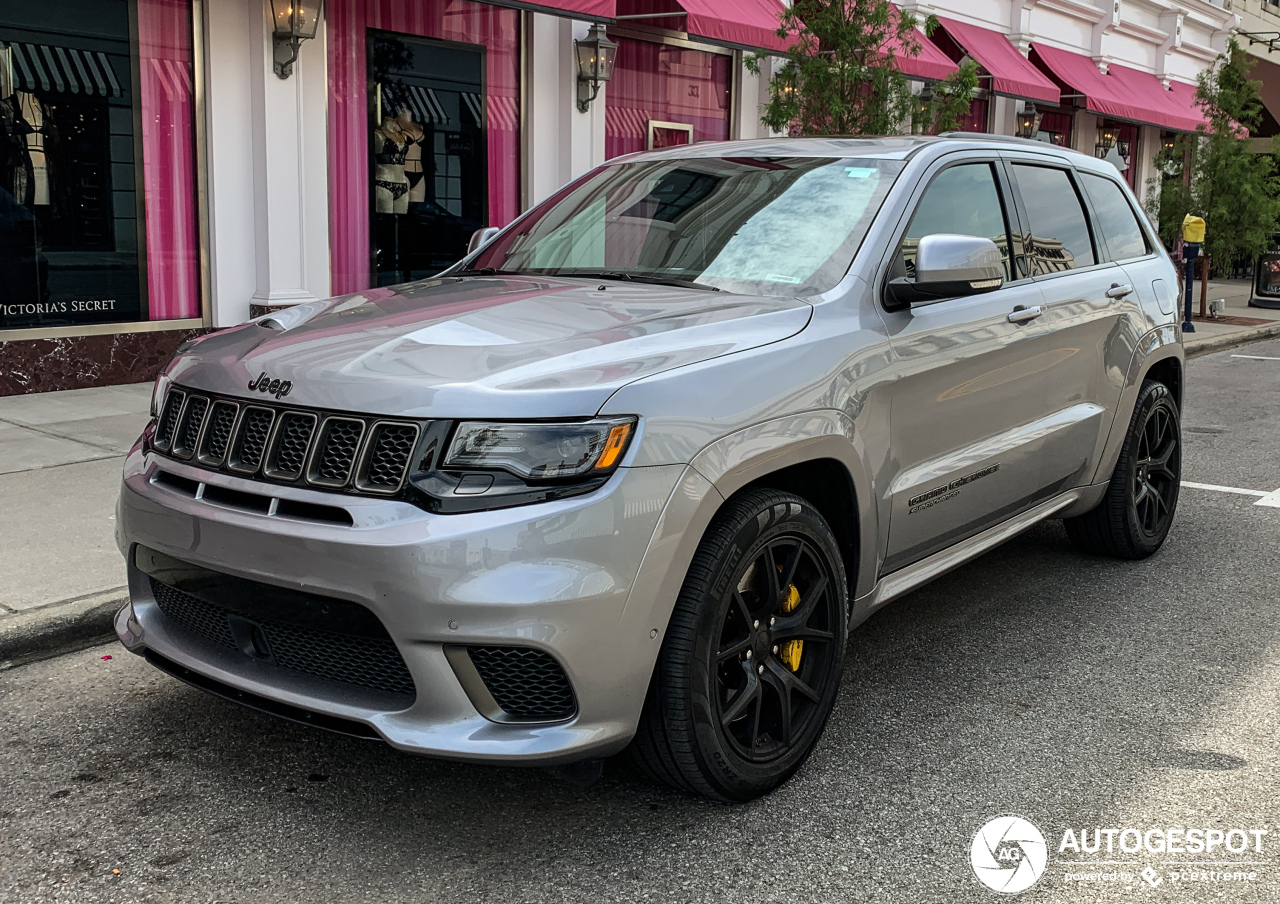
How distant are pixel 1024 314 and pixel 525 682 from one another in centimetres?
253

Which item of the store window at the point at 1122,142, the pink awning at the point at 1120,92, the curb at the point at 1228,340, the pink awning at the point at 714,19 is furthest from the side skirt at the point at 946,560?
the store window at the point at 1122,142

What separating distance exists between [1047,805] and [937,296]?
1517mm

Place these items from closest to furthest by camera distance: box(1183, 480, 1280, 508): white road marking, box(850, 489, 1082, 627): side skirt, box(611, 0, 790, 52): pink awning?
1. box(850, 489, 1082, 627): side skirt
2. box(1183, 480, 1280, 508): white road marking
3. box(611, 0, 790, 52): pink awning

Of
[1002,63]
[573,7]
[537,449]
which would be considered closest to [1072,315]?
[537,449]

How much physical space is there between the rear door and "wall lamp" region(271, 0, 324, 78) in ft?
22.8

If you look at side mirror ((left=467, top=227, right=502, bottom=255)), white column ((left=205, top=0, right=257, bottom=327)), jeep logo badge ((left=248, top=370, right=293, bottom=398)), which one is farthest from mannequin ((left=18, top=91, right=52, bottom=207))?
jeep logo badge ((left=248, top=370, right=293, bottom=398))

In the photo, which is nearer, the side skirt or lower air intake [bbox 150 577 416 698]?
lower air intake [bbox 150 577 416 698]

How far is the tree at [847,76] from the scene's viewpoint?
11.9 meters

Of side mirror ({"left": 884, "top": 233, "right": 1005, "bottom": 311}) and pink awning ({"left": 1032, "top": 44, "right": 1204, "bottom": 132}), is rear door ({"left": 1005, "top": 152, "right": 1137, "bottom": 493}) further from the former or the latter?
pink awning ({"left": 1032, "top": 44, "right": 1204, "bottom": 132})

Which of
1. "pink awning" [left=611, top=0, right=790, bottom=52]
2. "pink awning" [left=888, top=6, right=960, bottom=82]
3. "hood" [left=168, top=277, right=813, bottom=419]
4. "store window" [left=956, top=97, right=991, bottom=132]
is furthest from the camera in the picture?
"store window" [left=956, top=97, right=991, bottom=132]

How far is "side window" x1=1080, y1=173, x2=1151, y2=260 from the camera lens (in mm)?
5449

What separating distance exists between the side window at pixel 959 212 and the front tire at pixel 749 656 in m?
1.06

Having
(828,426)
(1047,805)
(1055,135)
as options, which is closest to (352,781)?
(828,426)

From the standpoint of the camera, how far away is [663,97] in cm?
1466
